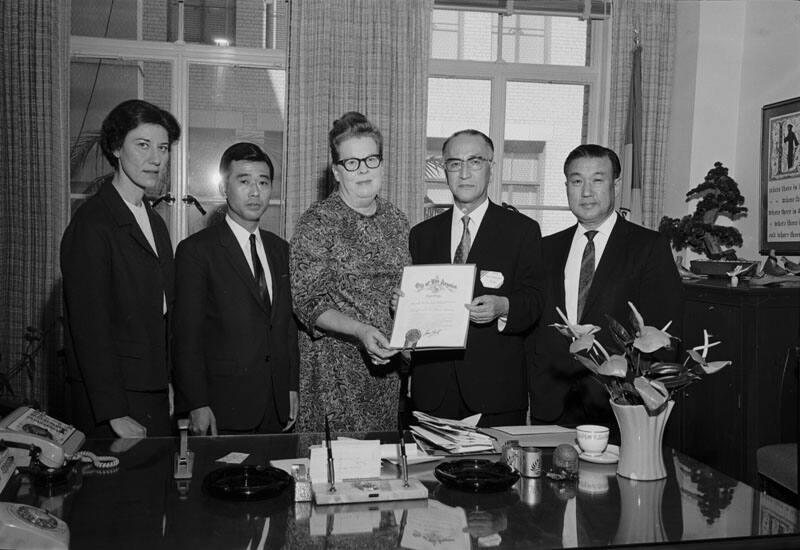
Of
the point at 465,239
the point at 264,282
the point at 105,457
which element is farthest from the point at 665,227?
the point at 105,457

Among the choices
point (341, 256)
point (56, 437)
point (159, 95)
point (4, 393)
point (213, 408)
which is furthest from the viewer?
point (159, 95)

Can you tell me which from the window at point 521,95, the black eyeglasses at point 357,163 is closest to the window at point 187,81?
the window at point 521,95

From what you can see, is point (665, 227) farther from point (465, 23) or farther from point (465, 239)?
point (465, 239)

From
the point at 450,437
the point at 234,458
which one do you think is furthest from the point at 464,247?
the point at 234,458

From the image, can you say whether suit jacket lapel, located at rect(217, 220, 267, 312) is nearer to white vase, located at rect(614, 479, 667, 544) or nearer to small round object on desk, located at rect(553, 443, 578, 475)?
small round object on desk, located at rect(553, 443, 578, 475)

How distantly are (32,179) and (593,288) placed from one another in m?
3.85

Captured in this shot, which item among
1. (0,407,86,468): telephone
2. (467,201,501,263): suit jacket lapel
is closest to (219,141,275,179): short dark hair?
(467,201,501,263): suit jacket lapel

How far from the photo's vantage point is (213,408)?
115 inches

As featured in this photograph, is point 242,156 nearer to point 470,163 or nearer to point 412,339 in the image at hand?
point 470,163

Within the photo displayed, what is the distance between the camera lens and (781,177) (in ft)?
15.4

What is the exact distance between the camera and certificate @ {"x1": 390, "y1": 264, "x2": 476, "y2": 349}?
250cm

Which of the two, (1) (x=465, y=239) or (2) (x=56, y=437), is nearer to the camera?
(2) (x=56, y=437)

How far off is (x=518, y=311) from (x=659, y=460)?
0.90 m

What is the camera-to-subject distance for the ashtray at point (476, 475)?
193 centimetres
